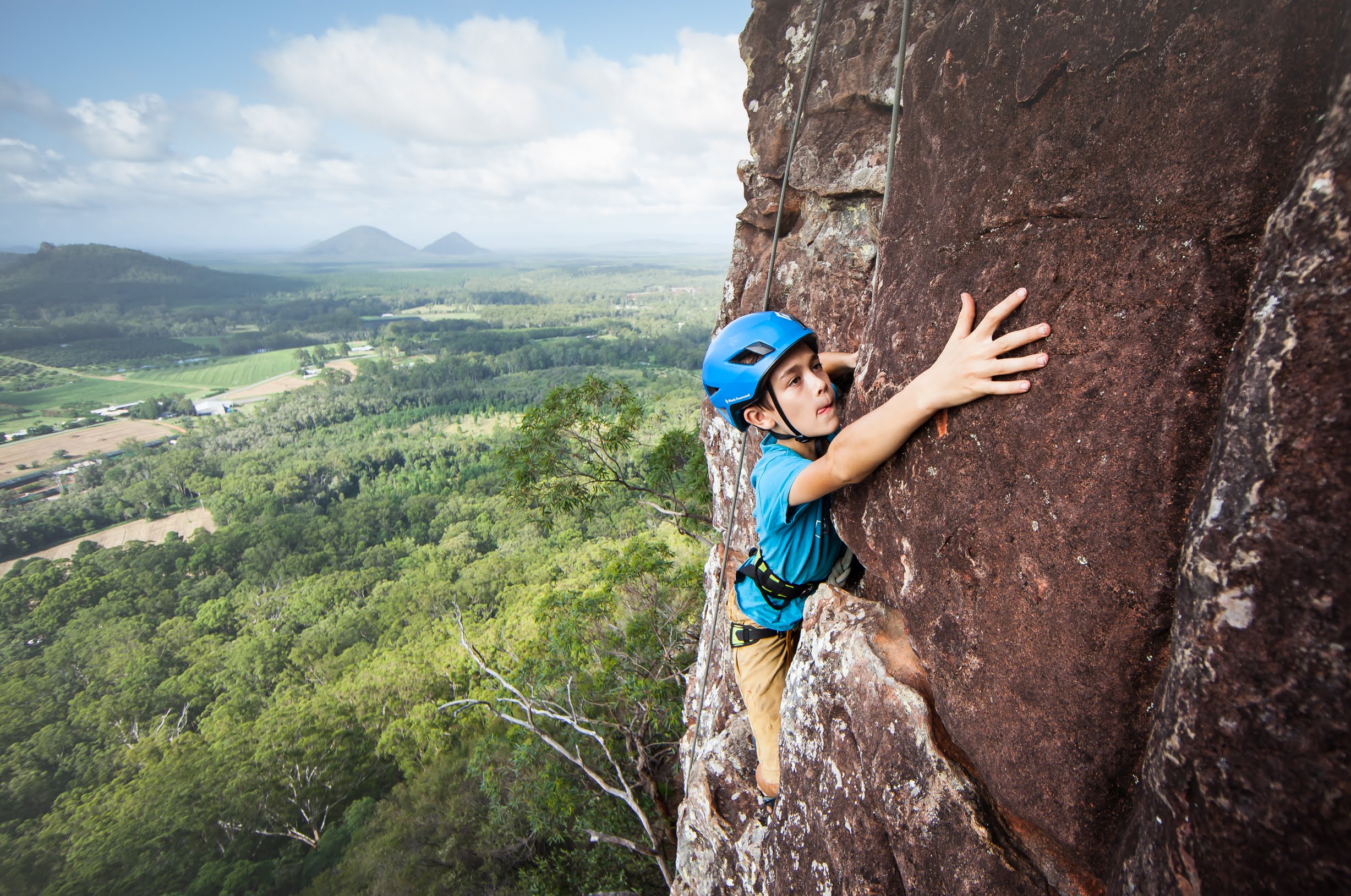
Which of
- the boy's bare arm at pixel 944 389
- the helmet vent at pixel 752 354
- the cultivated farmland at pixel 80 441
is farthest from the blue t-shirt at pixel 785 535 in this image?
the cultivated farmland at pixel 80 441

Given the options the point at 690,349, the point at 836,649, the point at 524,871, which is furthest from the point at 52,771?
the point at 690,349

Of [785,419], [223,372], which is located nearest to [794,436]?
[785,419]

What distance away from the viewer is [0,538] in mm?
60656

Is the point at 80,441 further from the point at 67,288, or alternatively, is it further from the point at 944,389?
the point at 67,288

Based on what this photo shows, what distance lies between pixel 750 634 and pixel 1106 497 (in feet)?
7.07

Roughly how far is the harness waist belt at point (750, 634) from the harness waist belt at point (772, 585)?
0.25 m

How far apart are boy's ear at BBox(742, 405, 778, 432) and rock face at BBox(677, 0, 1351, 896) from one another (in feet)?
1.38

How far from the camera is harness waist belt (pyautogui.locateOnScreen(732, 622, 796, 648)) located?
3.58 m

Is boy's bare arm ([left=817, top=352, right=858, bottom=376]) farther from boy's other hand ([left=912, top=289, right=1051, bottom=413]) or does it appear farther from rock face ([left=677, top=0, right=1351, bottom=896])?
boy's other hand ([left=912, top=289, right=1051, bottom=413])

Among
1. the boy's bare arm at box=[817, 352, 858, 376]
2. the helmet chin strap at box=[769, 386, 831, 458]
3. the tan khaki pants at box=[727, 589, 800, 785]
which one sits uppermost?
the boy's bare arm at box=[817, 352, 858, 376]

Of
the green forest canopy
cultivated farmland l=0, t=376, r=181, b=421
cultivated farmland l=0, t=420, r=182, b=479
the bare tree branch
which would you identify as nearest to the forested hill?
cultivated farmland l=0, t=376, r=181, b=421

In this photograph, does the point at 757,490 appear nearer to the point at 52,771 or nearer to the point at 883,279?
the point at 883,279

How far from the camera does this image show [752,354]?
107 inches

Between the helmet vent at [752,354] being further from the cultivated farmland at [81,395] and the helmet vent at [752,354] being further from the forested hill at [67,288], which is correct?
the forested hill at [67,288]
